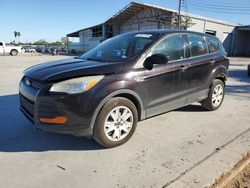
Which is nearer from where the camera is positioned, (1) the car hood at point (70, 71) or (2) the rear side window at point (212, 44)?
(1) the car hood at point (70, 71)

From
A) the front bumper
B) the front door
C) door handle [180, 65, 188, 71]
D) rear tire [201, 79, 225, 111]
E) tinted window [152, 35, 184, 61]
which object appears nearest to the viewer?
the front bumper

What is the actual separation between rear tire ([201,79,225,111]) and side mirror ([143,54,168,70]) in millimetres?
1978

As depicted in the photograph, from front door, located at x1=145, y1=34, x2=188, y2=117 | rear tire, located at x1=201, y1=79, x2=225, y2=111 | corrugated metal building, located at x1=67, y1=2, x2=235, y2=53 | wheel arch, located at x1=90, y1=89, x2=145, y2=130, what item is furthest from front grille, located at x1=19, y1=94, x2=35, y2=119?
corrugated metal building, located at x1=67, y1=2, x2=235, y2=53

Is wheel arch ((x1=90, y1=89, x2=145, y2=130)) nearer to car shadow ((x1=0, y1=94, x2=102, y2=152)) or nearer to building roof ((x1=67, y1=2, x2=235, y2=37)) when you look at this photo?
car shadow ((x1=0, y1=94, x2=102, y2=152))

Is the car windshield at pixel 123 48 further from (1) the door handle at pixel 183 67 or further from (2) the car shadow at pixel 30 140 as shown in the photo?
(2) the car shadow at pixel 30 140

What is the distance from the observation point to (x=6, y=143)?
11.8 feet

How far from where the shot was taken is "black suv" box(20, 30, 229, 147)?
307cm

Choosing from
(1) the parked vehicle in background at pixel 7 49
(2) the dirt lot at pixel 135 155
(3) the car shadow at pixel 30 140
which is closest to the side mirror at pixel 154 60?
(2) the dirt lot at pixel 135 155

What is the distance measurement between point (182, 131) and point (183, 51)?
1467 millimetres

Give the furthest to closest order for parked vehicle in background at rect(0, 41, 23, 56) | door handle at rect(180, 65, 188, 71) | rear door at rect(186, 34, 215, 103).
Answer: parked vehicle in background at rect(0, 41, 23, 56) → rear door at rect(186, 34, 215, 103) → door handle at rect(180, 65, 188, 71)

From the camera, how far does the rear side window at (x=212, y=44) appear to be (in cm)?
509

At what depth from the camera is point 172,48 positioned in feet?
13.7

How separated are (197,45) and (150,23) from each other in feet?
96.9

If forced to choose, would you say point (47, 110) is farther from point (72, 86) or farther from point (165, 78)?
point (165, 78)
